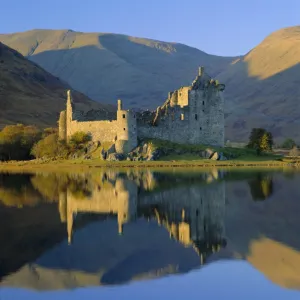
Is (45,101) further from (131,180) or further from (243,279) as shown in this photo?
(243,279)

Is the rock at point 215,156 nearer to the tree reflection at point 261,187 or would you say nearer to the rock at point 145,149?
the rock at point 145,149

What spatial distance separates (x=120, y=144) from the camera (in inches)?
3088

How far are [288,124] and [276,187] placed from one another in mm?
154813

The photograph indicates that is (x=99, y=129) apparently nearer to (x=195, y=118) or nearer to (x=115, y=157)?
(x=115, y=157)

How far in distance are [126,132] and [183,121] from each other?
904 centimetres

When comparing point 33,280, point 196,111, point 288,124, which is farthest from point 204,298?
point 288,124

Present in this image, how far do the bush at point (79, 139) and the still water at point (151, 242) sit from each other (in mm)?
34704

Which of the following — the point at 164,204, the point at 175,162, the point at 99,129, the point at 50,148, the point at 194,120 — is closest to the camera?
the point at 164,204

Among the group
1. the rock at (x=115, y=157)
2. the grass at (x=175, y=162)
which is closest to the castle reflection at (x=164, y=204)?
the grass at (x=175, y=162)

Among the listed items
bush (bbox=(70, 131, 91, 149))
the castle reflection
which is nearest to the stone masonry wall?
bush (bbox=(70, 131, 91, 149))

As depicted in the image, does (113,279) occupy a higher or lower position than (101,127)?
lower

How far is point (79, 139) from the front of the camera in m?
81.8

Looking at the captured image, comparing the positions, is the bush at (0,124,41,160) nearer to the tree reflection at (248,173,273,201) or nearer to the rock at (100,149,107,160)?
the rock at (100,149,107,160)

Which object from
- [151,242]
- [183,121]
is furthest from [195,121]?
[151,242]
